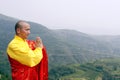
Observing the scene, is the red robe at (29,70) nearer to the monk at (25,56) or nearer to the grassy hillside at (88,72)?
the monk at (25,56)

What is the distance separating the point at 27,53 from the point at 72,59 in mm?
172738

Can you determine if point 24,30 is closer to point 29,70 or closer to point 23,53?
point 23,53

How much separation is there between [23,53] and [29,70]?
324mm

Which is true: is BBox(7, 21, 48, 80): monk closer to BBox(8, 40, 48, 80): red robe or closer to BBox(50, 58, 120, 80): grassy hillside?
BBox(8, 40, 48, 80): red robe

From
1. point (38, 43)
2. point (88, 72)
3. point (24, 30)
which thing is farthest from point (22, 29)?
point (88, 72)

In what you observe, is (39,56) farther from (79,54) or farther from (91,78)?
(79,54)

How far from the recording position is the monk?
184 inches

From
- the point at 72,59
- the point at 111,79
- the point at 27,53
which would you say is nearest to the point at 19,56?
the point at 27,53

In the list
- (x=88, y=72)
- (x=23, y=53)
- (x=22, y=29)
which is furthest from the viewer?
(x=88, y=72)

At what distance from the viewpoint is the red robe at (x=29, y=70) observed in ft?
15.6

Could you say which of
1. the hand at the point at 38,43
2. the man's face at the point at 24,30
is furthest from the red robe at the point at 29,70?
the man's face at the point at 24,30

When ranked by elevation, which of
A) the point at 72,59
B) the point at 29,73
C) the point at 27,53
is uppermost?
the point at 27,53

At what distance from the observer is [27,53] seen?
4645mm

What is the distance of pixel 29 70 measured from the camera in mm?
4812
